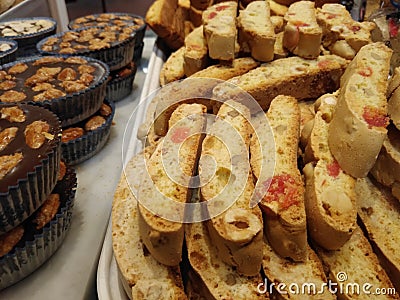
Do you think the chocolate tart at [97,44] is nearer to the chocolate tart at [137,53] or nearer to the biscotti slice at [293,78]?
the chocolate tart at [137,53]

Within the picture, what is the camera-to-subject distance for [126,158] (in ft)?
6.87

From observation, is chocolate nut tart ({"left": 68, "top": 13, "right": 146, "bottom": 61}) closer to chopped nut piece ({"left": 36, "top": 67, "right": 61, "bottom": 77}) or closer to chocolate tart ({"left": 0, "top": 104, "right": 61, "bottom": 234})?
chopped nut piece ({"left": 36, "top": 67, "right": 61, "bottom": 77})

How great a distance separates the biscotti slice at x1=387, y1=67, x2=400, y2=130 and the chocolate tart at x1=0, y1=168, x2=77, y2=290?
141 centimetres

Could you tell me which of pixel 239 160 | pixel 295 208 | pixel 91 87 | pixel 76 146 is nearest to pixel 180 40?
pixel 91 87

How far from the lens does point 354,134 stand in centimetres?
141

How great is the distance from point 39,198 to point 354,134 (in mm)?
1259

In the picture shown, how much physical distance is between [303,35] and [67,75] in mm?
1383

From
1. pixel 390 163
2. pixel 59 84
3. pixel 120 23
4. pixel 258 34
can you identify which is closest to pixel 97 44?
pixel 120 23

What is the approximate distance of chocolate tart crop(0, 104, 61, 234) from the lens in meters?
1.45

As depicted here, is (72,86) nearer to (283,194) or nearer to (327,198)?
(283,194)

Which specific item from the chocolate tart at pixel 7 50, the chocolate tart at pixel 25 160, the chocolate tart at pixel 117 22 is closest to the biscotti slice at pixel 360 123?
the chocolate tart at pixel 25 160

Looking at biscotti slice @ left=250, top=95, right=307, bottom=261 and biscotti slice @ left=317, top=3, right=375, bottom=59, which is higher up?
biscotti slice @ left=317, top=3, right=375, bottom=59

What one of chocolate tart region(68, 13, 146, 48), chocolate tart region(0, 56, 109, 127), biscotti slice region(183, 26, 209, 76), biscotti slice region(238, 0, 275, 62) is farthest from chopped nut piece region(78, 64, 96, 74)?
biscotti slice region(238, 0, 275, 62)

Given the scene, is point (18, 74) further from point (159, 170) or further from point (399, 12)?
point (399, 12)
